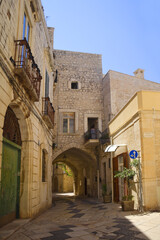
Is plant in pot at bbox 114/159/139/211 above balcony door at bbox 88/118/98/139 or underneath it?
underneath

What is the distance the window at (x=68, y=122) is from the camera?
18.1m

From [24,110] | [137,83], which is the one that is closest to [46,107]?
[24,110]

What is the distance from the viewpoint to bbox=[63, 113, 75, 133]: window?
18109 mm

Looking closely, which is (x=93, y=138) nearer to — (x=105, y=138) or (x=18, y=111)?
(x=105, y=138)

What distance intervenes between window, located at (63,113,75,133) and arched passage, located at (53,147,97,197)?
4.67 feet

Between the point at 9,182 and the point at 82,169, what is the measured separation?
54.2 ft

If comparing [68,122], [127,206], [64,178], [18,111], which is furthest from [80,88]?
[64,178]

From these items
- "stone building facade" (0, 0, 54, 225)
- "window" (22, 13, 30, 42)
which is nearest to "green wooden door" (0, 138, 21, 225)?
"stone building facade" (0, 0, 54, 225)

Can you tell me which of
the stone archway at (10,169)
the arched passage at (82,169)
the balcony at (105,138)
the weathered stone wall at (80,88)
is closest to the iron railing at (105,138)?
the balcony at (105,138)

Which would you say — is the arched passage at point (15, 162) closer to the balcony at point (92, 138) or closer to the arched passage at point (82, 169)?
the balcony at point (92, 138)

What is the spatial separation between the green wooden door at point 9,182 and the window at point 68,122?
35.1 feet

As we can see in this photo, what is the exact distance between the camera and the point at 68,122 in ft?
59.5

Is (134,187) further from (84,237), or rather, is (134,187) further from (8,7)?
(8,7)

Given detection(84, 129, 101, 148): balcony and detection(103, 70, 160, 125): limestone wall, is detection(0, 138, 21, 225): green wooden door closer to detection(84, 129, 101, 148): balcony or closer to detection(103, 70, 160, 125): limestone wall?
detection(84, 129, 101, 148): balcony
